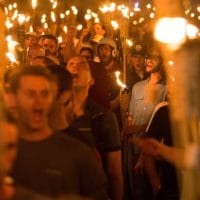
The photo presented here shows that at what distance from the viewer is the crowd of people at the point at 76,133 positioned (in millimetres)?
3664

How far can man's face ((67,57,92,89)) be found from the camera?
522cm

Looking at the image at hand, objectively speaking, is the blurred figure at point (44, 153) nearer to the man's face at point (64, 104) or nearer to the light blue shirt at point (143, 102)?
the man's face at point (64, 104)

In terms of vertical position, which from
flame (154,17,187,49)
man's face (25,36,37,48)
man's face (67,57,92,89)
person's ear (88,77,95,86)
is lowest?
person's ear (88,77,95,86)

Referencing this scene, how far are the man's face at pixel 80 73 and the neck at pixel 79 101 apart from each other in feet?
0.15

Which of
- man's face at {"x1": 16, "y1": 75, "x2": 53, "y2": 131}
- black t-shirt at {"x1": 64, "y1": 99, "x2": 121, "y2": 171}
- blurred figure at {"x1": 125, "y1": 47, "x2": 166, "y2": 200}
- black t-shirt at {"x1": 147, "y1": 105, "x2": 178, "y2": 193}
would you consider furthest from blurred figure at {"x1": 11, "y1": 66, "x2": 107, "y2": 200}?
blurred figure at {"x1": 125, "y1": 47, "x2": 166, "y2": 200}

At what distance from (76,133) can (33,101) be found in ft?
2.99

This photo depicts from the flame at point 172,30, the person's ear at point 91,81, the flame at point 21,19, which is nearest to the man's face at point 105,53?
the person's ear at point 91,81

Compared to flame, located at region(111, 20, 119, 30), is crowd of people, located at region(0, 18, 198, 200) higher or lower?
lower

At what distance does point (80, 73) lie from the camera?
5344 millimetres

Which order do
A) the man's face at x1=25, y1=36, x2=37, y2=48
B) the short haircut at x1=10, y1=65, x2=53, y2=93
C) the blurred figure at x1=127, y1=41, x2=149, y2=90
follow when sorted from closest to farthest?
the short haircut at x1=10, y1=65, x2=53, y2=93 → the man's face at x1=25, y1=36, x2=37, y2=48 → the blurred figure at x1=127, y1=41, x2=149, y2=90

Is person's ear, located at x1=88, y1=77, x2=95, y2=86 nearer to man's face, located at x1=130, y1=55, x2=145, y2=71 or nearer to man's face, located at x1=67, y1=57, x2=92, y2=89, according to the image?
man's face, located at x1=67, y1=57, x2=92, y2=89

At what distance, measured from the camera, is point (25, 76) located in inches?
156

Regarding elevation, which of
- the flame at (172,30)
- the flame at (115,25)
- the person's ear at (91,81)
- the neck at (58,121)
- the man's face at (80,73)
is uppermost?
the flame at (115,25)

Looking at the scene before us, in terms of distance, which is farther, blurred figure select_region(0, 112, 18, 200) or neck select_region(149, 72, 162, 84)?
neck select_region(149, 72, 162, 84)
